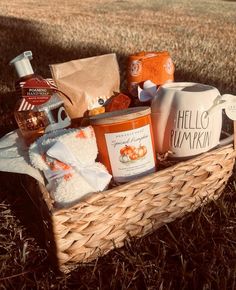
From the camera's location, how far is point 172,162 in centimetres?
121

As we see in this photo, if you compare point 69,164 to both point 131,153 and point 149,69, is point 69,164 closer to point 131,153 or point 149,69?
point 131,153

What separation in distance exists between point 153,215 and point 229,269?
0.23 m

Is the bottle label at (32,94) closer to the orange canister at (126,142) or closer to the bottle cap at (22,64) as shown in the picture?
the bottle cap at (22,64)

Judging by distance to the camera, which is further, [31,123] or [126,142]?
[31,123]

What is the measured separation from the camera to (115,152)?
1074 millimetres

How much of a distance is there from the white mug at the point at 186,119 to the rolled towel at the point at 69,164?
210mm

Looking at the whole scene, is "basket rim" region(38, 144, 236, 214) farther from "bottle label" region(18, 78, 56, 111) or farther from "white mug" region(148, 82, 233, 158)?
"bottle label" region(18, 78, 56, 111)

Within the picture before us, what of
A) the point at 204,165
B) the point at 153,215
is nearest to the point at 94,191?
the point at 153,215

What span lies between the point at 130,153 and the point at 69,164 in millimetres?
159

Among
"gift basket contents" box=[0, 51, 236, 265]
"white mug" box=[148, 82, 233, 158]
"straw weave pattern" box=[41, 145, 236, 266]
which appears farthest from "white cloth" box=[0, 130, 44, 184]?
"white mug" box=[148, 82, 233, 158]

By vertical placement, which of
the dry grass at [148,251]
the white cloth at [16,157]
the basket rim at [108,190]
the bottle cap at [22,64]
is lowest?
the dry grass at [148,251]

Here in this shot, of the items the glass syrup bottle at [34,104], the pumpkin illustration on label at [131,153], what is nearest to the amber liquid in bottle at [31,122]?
the glass syrup bottle at [34,104]

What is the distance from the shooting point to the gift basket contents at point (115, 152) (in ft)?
3.26

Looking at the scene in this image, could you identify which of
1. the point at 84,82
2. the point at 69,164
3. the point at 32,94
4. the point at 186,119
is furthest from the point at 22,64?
the point at 186,119
